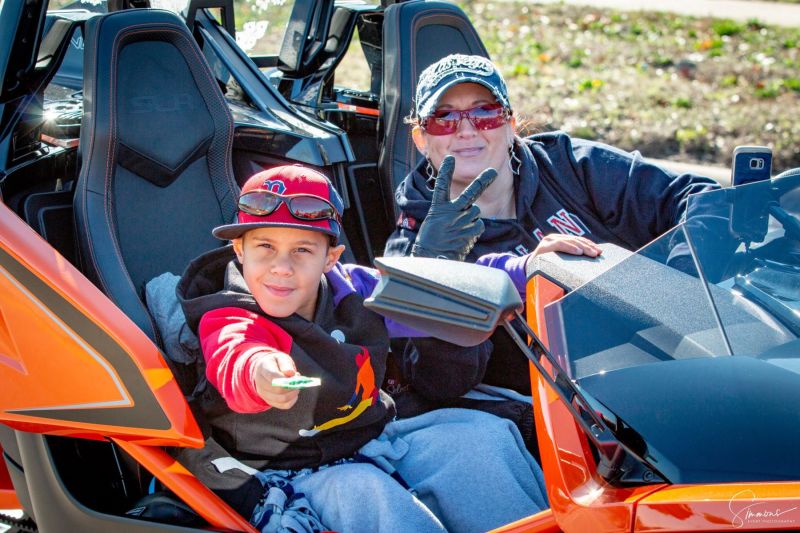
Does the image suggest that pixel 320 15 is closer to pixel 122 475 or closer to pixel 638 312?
pixel 122 475

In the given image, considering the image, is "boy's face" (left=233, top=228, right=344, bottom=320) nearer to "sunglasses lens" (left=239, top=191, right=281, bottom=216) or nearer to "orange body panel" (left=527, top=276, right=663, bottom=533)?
"sunglasses lens" (left=239, top=191, right=281, bottom=216)

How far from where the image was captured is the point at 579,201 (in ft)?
9.27

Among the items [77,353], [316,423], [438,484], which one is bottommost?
[438,484]

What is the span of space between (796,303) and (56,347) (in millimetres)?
1442

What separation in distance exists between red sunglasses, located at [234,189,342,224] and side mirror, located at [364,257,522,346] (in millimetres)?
740

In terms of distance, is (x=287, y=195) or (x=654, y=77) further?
(x=654, y=77)

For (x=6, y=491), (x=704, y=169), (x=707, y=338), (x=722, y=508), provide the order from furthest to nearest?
(x=704, y=169) < (x=6, y=491) < (x=707, y=338) < (x=722, y=508)

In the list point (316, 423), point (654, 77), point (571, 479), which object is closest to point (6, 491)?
point (316, 423)

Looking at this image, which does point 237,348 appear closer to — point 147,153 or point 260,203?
point 260,203

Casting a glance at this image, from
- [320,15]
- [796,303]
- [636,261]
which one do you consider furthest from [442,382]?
[320,15]

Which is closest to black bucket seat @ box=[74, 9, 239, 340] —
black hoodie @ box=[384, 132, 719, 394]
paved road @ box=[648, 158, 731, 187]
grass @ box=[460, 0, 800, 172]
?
black hoodie @ box=[384, 132, 719, 394]

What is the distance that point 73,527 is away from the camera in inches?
83.7

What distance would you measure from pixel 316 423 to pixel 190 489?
12.1 inches

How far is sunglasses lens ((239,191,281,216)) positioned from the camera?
6.81 feet
